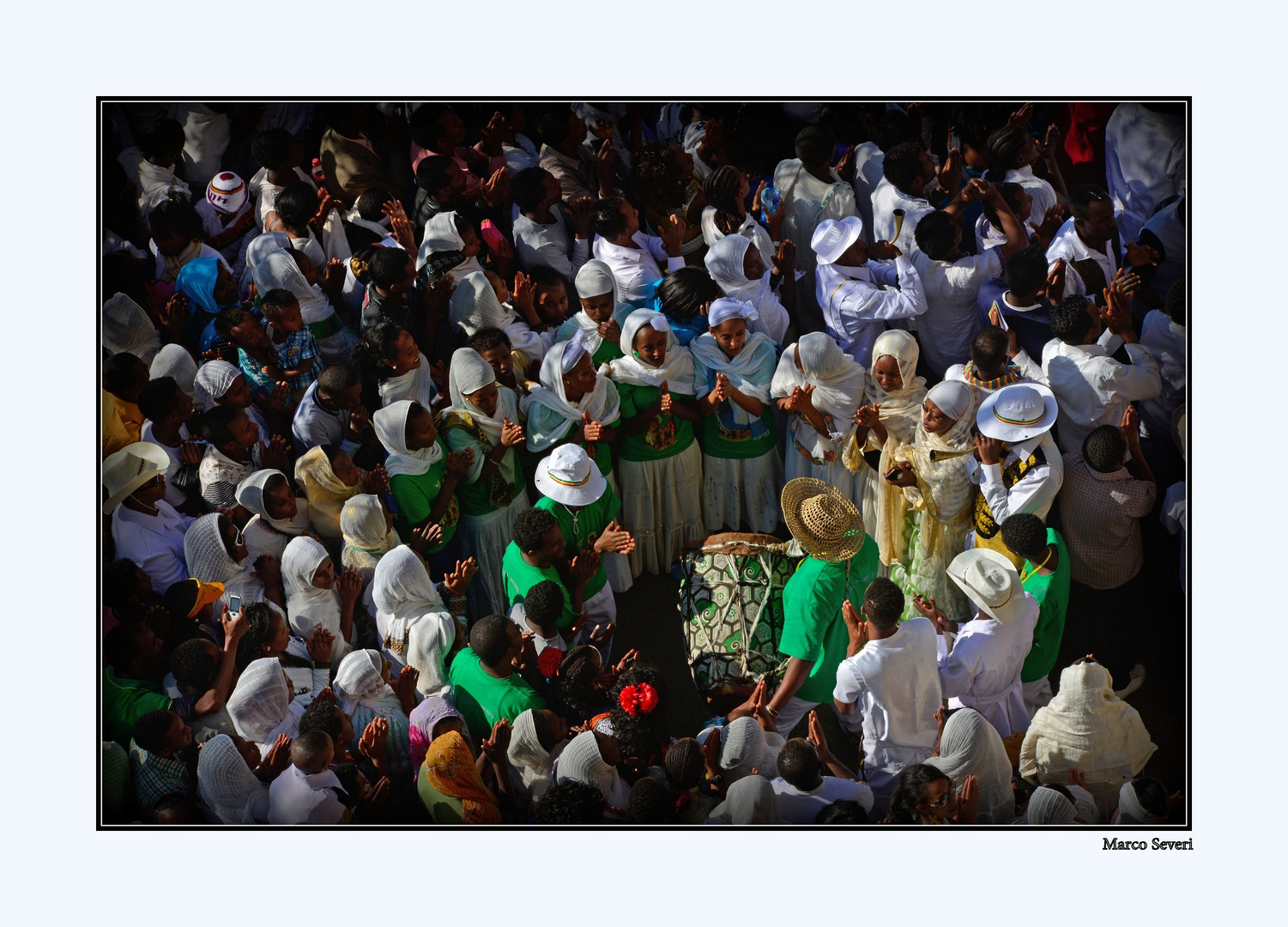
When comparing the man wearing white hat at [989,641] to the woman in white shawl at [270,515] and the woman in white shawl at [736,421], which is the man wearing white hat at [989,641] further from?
the woman in white shawl at [270,515]

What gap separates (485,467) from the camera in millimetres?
9016

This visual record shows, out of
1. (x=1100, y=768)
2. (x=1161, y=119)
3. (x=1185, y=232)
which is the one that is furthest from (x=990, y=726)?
(x=1161, y=119)

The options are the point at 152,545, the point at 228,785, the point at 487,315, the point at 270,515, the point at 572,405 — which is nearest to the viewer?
the point at 228,785

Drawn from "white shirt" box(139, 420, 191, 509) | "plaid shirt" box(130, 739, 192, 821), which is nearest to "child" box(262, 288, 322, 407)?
"white shirt" box(139, 420, 191, 509)

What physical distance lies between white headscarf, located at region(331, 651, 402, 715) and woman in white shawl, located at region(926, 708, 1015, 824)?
9.25 ft

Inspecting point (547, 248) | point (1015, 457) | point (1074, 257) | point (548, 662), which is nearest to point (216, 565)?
point (548, 662)

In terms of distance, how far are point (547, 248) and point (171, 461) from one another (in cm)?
248

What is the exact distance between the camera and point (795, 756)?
8.04 m

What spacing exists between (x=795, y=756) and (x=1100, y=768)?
164 cm

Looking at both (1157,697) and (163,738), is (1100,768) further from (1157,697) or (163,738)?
(163,738)

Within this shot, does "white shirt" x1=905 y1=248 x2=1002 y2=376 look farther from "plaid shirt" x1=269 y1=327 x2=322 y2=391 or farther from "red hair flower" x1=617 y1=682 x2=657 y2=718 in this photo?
"plaid shirt" x1=269 y1=327 x2=322 y2=391

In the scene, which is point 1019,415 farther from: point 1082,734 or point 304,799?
point 304,799

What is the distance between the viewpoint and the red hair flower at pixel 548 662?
8375 millimetres

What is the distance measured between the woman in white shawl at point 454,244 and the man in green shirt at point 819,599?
242cm
